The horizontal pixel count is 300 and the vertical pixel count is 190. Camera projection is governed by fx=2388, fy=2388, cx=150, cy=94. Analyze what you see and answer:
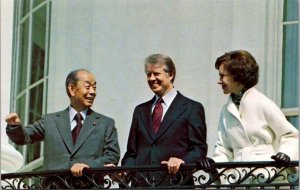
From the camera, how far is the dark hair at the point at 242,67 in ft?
73.8

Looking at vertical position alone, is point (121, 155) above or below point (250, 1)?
below

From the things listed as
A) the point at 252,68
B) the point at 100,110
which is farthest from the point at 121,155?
the point at 252,68

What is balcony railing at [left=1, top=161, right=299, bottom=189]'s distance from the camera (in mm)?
22141

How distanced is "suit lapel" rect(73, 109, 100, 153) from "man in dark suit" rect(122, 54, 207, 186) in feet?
1.33

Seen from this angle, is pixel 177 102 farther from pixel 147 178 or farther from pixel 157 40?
pixel 157 40

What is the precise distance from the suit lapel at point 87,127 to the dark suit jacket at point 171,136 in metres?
0.40

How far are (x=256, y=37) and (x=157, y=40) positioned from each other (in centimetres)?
106

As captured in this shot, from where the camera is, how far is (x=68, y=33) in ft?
84.4

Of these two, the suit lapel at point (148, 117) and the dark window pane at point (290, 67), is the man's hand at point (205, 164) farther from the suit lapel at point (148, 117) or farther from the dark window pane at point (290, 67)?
the dark window pane at point (290, 67)

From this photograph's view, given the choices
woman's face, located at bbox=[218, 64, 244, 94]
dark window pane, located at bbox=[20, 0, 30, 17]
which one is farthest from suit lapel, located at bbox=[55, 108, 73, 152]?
dark window pane, located at bbox=[20, 0, 30, 17]

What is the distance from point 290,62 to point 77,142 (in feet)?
9.79

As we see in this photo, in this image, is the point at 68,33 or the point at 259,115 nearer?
the point at 259,115

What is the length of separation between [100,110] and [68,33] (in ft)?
3.68

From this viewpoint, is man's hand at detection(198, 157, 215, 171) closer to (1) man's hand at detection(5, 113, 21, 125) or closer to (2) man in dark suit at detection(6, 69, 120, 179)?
(2) man in dark suit at detection(6, 69, 120, 179)
